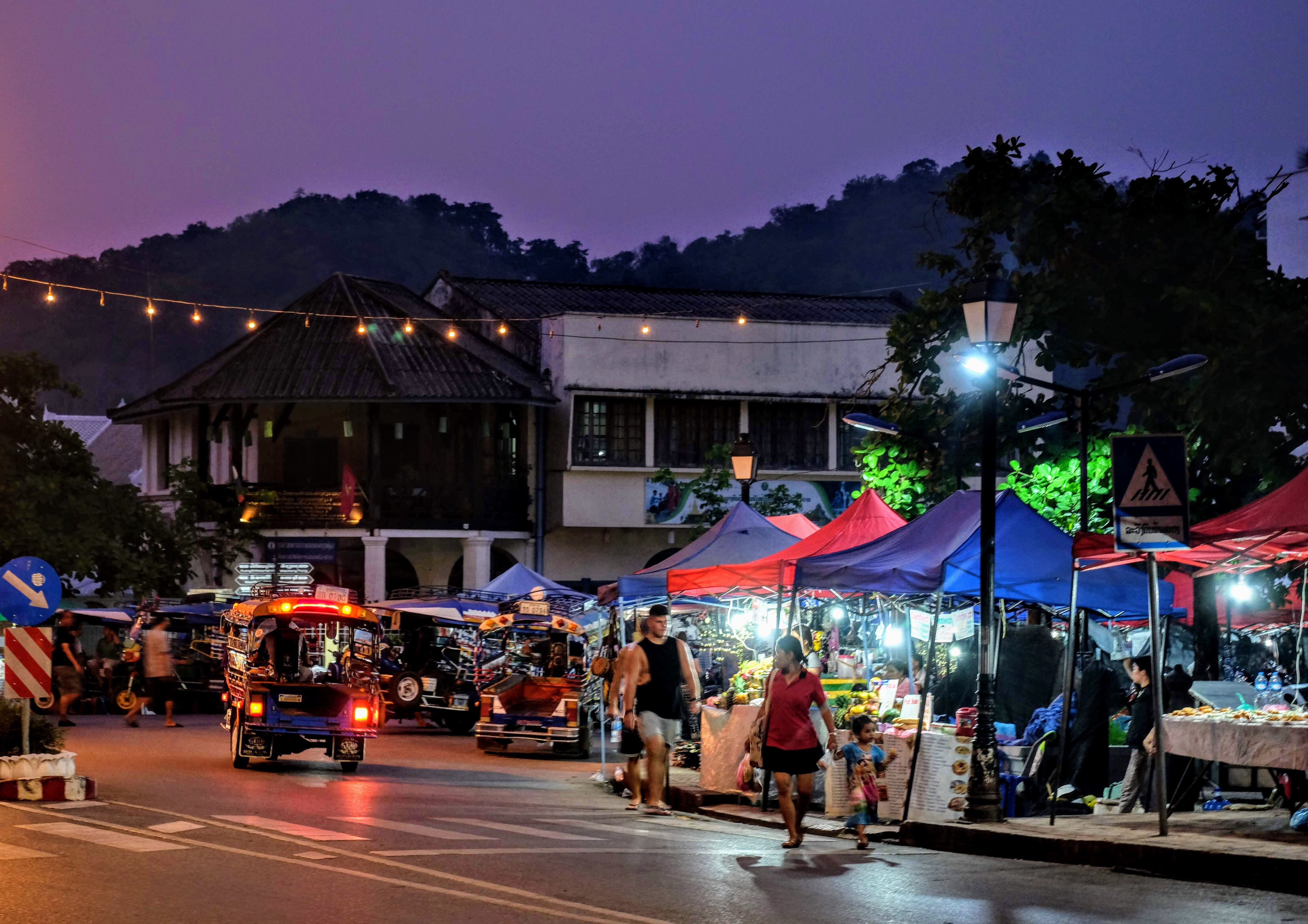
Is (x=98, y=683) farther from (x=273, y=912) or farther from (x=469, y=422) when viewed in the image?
(x=273, y=912)

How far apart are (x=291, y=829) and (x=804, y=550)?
9.24 m

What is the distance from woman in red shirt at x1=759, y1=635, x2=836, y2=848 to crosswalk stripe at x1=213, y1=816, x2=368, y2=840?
3300 mm

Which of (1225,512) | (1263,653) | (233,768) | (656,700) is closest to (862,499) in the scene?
(1225,512)

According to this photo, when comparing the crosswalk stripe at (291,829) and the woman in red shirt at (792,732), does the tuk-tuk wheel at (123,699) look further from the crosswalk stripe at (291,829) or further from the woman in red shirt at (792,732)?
the woman in red shirt at (792,732)

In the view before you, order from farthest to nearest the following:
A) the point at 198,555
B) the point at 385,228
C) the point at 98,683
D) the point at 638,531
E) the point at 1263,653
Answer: the point at 385,228, the point at 638,531, the point at 198,555, the point at 98,683, the point at 1263,653

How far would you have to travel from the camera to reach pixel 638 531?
4712cm

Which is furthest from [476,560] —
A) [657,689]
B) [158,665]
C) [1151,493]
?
[1151,493]

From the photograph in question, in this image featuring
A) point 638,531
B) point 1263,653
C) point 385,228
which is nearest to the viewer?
point 1263,653

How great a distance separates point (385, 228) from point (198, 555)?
2356 inches

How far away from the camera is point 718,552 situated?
78.7 feet

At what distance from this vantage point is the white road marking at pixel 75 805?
15062 mm

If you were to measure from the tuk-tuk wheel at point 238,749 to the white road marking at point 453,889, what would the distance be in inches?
274

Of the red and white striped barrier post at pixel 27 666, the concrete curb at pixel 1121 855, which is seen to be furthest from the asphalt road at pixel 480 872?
the red and white striped barrier post at pixel 27 666

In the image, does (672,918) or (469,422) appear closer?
(672,918)
